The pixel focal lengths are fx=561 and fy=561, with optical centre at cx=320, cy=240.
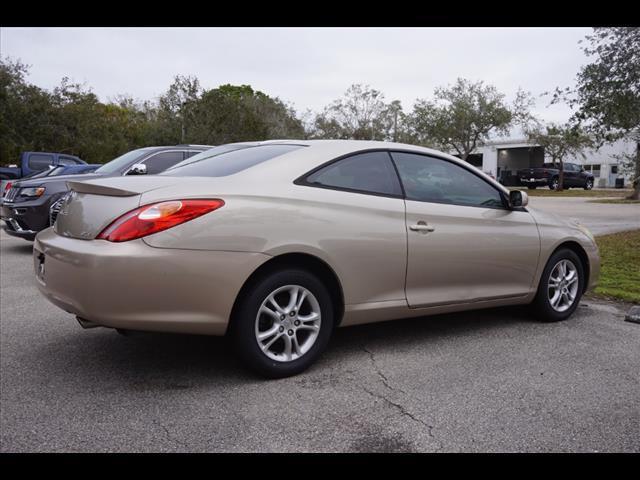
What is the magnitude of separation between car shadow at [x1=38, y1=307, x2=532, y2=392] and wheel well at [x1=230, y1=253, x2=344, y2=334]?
453 mm

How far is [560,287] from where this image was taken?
17.0 ft

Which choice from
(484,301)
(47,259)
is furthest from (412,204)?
(47,259)

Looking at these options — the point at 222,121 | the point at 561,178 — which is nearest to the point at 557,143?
the point at 561,178

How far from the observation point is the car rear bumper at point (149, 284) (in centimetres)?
309

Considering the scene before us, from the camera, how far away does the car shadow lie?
3562 mm

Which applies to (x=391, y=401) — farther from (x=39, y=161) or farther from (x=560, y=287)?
(x=39, y=161)

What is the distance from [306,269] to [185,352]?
1.15 m

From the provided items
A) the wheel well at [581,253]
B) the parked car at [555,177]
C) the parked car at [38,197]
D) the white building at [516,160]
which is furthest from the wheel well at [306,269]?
the white building at [516,160]

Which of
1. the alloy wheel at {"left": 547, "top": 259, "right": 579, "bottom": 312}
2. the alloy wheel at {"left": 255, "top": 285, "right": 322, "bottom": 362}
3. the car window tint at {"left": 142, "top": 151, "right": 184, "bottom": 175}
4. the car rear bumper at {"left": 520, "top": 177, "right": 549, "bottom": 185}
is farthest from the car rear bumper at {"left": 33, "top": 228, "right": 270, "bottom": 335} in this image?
the car rear bumper at {"left": 520, "top": 177, "right": 549, "bottom": 185}

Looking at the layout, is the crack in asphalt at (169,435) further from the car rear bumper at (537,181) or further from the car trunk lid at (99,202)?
the car rear bumper at (537,181)

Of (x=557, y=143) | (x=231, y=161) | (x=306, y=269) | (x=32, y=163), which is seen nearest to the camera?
(x=306, y=269)

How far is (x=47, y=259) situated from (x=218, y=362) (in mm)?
1286

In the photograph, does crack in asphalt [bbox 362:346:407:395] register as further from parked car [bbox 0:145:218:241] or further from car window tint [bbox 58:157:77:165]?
car window tint [bbox 58:157:77:165]
